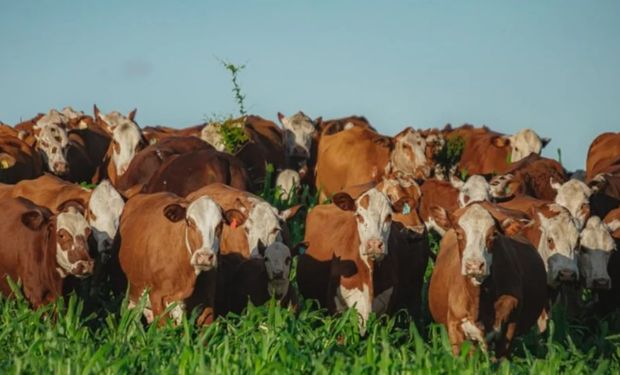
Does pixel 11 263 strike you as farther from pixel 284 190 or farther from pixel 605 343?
pixel 284 190

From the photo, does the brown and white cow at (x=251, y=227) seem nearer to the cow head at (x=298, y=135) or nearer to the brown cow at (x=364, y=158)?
the brown cow at (x=364, y=158)

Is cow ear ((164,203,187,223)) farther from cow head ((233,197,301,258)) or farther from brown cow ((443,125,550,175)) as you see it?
brown cow ((443,125,550,175))

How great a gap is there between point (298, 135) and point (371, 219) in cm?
1143

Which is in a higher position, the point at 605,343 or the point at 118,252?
the point at 118,252

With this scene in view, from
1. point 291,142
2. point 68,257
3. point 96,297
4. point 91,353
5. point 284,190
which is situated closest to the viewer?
point 91,353

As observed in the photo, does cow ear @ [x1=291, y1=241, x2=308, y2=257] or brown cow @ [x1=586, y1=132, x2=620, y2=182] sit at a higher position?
cow ear @ [x1=291, y1=241, x2=308, y2=257]

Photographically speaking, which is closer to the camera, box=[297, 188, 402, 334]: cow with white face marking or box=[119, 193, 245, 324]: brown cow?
box=[119, 193, 245, 324]: brown cow

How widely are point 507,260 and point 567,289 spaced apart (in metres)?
2.79

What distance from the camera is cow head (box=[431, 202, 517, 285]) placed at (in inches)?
515

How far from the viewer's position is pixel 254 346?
12.5 m

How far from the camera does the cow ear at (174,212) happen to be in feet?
46.7

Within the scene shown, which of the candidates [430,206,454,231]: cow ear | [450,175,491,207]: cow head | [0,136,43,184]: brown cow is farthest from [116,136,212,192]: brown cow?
[430,206,454,231]: cow ear

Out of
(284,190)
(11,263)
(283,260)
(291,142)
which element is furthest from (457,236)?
(291,142)

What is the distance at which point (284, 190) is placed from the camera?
2283 cm
